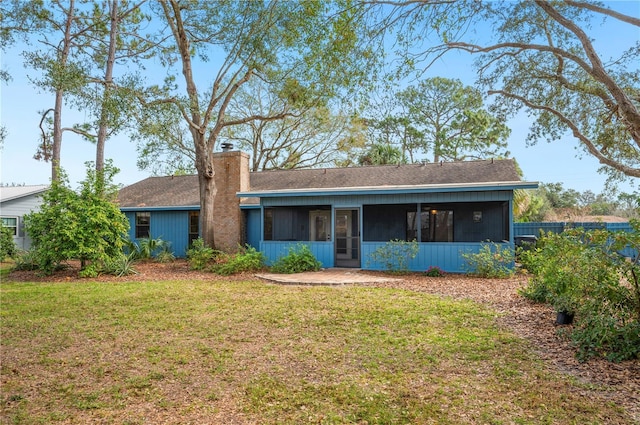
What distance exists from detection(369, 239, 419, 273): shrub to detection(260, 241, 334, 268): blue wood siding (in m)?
1.66

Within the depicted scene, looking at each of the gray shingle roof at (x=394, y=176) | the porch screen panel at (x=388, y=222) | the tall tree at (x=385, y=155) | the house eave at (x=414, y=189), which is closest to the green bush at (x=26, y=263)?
the house eave at (x=414, y=189)

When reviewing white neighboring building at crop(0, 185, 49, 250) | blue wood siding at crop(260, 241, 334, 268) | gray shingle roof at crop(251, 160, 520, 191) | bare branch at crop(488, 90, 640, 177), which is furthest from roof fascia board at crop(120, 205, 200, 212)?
bare branch at crop(488, 90, 640, 177)

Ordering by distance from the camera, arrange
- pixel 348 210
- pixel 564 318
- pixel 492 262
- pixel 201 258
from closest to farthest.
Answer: pixel 564 318
pixel 492 262
pixel 201 258
pixel 348 210

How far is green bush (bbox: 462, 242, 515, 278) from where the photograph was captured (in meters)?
11.0

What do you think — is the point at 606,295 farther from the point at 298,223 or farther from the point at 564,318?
the point at 298,223

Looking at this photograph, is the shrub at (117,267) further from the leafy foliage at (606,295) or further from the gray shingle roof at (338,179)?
the leafy foliage at (606,295)

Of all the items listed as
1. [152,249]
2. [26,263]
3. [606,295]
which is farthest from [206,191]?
[606,295]

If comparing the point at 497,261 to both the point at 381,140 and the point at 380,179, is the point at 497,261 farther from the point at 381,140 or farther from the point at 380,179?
the point at 381,140

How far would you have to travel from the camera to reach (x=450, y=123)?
92.6 feet

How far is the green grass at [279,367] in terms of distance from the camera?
355 centimetres

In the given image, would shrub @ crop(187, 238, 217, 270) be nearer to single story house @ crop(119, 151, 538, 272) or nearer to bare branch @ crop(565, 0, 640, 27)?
single story house @ crop(119, 151, 538, 272)

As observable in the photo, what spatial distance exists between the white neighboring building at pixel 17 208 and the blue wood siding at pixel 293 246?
13.2m

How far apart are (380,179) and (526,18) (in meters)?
7.58

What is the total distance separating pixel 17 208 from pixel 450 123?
26258mm
